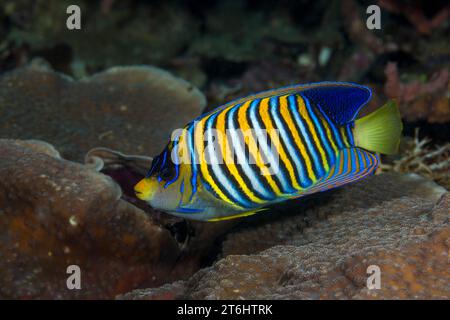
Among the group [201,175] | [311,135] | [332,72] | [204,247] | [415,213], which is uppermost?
[332,72]

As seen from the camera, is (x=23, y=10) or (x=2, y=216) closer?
(x=2, y=216)

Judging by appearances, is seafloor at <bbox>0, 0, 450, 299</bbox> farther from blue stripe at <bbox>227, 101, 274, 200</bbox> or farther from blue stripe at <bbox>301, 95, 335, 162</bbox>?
blue stripe at <bbox>301, 95, 335, 162</bbox>

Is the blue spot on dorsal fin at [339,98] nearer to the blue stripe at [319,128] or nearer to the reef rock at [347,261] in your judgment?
the blue stripe at [319,128]

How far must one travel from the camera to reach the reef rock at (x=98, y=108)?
363cm

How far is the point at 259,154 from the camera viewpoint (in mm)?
1818

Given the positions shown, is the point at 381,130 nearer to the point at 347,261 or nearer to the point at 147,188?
the point at 347,261

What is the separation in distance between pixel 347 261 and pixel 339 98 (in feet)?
2.55

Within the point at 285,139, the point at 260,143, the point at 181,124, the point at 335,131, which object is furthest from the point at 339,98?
the point at 181,124

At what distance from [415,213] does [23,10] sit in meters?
6.22

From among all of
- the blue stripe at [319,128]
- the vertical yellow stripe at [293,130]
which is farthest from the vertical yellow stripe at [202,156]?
the blue stripe at [319,128]

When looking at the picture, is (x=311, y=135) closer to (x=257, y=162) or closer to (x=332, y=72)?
(x=257, y=162)

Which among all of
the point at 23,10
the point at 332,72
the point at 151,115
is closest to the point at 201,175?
the point at 151,115

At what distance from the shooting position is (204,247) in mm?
3025

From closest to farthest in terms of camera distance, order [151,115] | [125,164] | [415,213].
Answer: [415,213] < [125,164] < [151,115]
